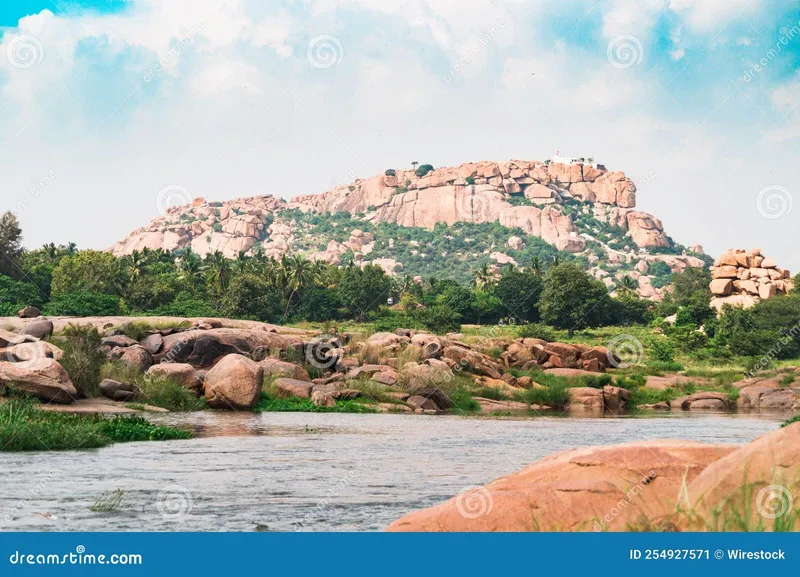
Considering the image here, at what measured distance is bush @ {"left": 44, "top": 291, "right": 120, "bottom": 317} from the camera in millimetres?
61188

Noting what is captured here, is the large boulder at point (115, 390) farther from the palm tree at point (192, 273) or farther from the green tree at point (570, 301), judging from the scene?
the palm tree at point (192, 273)

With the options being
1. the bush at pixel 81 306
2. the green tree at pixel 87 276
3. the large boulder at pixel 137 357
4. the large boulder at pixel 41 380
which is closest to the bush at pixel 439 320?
the bush at pixel 81 306

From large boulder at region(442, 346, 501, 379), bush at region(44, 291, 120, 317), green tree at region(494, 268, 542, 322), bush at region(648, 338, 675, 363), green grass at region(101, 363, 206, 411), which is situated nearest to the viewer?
green grass at region(101, 363, 206, 411)

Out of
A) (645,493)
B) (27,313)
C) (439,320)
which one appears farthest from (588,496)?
(439,320)

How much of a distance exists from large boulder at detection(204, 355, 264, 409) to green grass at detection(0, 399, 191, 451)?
638cm

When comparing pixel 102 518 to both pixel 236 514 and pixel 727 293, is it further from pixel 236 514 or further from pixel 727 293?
pixel 727 293

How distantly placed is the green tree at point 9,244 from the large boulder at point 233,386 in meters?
51.6

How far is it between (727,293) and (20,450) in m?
75.8

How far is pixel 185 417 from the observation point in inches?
854

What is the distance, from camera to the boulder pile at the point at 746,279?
77312 millimetres

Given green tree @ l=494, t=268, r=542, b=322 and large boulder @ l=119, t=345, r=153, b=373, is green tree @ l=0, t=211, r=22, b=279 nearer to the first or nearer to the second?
large boulder @ l=119, t=345, r=153, b=373

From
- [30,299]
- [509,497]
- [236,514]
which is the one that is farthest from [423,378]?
[30,299]

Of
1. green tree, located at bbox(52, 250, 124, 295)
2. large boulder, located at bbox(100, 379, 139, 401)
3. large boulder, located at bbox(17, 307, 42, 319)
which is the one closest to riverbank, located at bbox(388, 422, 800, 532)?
large boulder, located at bbox(100, 379, 139, 401)

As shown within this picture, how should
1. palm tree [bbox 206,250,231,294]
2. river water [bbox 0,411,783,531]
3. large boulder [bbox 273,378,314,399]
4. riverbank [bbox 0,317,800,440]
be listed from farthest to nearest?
palm tree [bbox 206,250,231,294]
large boulder [bbox 273,378,314,399]
riverbank [bbox 0,317,800,440]
river water [bbox 0,411,783,531]
